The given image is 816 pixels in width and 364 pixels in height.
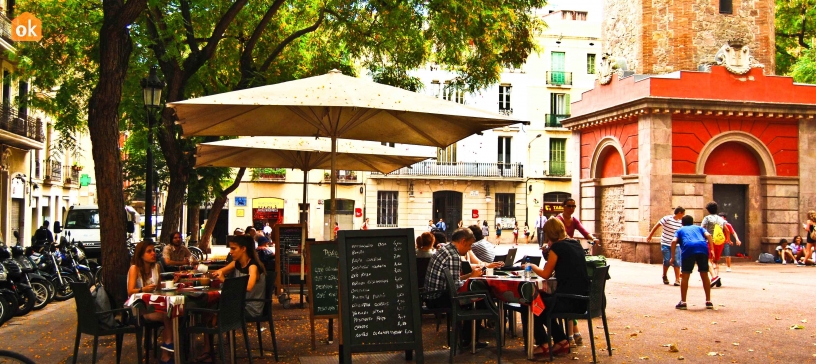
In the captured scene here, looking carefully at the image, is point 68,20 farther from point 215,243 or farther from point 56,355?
point 215,243

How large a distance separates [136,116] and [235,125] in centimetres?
941

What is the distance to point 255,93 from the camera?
8008mm

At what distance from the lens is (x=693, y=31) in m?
27.5

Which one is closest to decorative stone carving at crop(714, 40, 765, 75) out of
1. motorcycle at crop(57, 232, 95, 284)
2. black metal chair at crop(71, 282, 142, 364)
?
motorcycle at crop(57, 232, 95, 284)

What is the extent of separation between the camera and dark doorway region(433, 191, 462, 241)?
52.1 meters

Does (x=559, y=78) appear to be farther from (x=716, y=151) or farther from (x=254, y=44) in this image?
(x=254, y=44)

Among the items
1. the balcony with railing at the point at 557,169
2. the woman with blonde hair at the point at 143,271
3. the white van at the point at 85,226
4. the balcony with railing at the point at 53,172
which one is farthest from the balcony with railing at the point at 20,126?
the balcony with railing at the point at 557,169

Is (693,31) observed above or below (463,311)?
above

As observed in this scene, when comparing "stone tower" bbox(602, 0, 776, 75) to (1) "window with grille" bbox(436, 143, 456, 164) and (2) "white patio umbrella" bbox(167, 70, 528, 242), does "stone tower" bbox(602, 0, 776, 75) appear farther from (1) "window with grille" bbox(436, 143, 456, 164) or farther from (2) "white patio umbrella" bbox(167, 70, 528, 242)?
(1) "window with grille" bbox(436, 143, 456, 164)

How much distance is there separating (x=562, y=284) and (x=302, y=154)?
6720 millimetres

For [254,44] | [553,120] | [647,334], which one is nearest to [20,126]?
[254,44]

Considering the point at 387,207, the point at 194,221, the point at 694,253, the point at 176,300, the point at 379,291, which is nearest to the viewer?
the point at 379,291

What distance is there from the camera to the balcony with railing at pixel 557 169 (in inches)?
2046

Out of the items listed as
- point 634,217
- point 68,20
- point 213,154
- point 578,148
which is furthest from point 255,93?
point 578,148
